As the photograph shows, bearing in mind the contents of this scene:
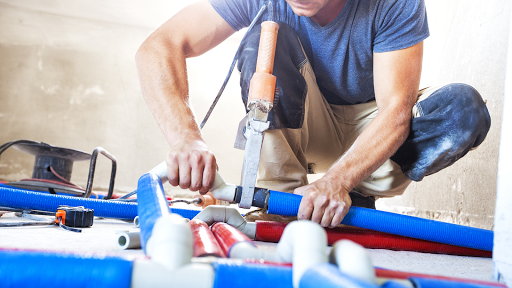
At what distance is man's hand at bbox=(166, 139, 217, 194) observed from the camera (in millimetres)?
880

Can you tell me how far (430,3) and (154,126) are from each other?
355 centimetres

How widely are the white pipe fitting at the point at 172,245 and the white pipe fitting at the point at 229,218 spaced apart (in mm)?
576

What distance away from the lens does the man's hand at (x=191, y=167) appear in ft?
2.89

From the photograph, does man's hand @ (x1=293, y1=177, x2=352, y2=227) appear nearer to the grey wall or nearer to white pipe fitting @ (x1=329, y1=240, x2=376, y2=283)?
white pipe fitting @ (x1=329, y1=240, x2=376, y2=283)

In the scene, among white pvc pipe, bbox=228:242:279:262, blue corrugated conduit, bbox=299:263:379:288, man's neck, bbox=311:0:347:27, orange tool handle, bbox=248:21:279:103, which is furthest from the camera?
man's neck, bbox=311:0:347:27

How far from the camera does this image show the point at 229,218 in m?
0.98

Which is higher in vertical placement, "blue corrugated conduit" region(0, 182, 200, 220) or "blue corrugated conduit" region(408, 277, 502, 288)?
"blue corrugated conduit" region(408, 277, 502, 288)

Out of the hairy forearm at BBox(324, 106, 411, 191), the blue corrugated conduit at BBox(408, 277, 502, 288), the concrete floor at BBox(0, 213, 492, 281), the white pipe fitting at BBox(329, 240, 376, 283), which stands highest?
the hairy forearm at BBox(324, 106, 411, 191)

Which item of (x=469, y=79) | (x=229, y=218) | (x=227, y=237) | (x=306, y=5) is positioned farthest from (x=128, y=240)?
(x=469, y=79)

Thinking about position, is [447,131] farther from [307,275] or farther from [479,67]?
[307,275]

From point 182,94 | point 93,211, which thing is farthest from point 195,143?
point 93,211

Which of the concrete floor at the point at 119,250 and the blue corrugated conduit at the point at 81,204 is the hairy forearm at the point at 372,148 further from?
the blue corrugated conduit at the point at 81,204

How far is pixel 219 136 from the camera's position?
4.99 metres

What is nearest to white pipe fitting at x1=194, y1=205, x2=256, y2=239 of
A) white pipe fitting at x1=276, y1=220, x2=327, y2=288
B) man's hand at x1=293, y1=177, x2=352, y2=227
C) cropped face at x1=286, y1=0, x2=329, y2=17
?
man's hand at x1=293, y1=177, x2=352, y2=227
